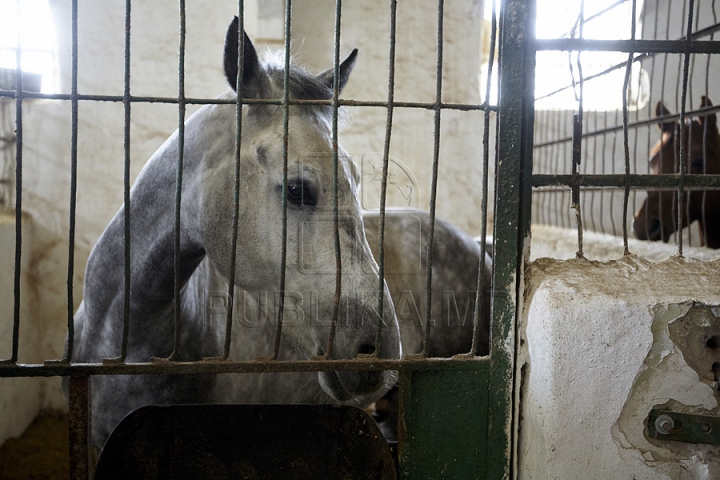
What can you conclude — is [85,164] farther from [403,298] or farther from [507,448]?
[507,448]

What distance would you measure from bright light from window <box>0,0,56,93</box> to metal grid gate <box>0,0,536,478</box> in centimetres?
308

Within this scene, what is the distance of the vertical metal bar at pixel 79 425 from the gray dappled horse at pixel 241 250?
22cm

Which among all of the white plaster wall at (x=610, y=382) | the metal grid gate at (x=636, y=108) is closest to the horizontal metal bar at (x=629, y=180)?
the metal grid gate at (x=636, y=108)

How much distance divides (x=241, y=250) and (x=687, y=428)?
42.8 inches

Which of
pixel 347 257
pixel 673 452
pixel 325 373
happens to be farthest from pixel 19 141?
pixel 673 452

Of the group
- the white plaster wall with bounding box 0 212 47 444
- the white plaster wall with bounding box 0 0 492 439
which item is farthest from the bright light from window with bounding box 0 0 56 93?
the white plaster wall with bounding box 0 212 47 444

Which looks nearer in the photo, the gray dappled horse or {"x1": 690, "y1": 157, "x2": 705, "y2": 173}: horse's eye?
the gray dappled horse

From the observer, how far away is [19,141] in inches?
41.6

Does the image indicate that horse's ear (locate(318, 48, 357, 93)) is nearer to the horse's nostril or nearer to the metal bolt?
the horse's nostril

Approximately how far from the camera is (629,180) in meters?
1.12

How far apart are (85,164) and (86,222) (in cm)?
41

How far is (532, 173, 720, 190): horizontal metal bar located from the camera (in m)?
1.12

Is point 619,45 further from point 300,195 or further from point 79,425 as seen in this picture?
point 79,425

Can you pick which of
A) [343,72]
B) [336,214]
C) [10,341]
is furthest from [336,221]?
[10,341]
